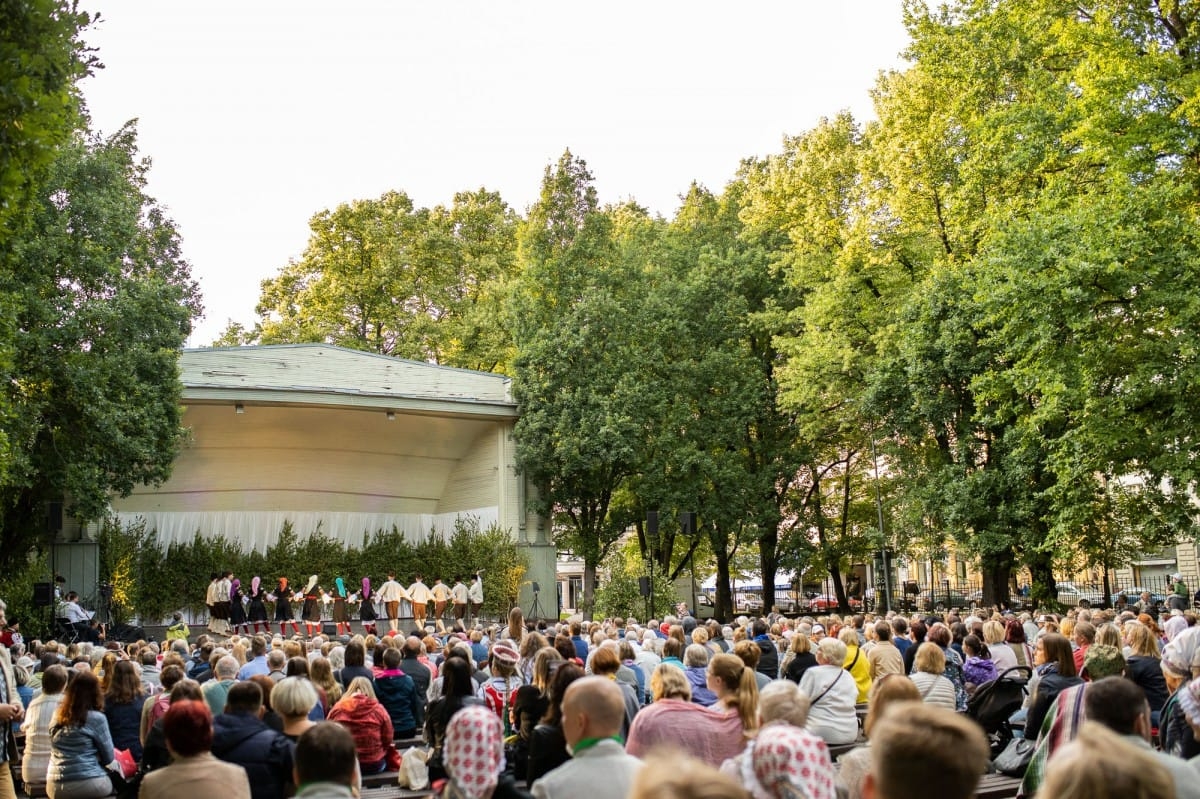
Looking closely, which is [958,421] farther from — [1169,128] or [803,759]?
[803,759]

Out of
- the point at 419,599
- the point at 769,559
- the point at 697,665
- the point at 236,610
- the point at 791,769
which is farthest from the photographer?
the point at 769,559

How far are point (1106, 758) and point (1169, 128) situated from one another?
2049 centimetres

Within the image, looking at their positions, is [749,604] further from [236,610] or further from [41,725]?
[41,725]

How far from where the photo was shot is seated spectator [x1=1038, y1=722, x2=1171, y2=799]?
2.12m

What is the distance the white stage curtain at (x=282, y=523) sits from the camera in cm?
3047

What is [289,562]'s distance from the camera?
1192 inches

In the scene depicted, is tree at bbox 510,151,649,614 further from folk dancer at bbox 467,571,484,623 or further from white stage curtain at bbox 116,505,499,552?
folk dancer at bbox 467,571,484,623

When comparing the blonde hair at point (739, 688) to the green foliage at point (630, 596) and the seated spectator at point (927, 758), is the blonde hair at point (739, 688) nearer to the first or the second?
the seated spectator at point (927, 758)

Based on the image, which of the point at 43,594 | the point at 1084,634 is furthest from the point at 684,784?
the point at 43,594

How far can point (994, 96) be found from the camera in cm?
2520

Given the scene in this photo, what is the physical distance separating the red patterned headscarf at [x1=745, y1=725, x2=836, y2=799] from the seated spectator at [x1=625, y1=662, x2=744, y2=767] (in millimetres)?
1243

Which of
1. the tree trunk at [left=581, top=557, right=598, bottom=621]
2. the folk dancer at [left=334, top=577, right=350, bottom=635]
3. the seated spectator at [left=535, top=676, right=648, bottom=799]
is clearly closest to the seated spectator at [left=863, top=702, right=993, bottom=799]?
the seated spectator at [left=535, top=676, right=648, bottom=799]

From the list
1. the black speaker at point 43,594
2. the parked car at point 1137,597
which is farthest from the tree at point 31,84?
the parked car at point 1137,597

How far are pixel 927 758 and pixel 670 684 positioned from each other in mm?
3515
